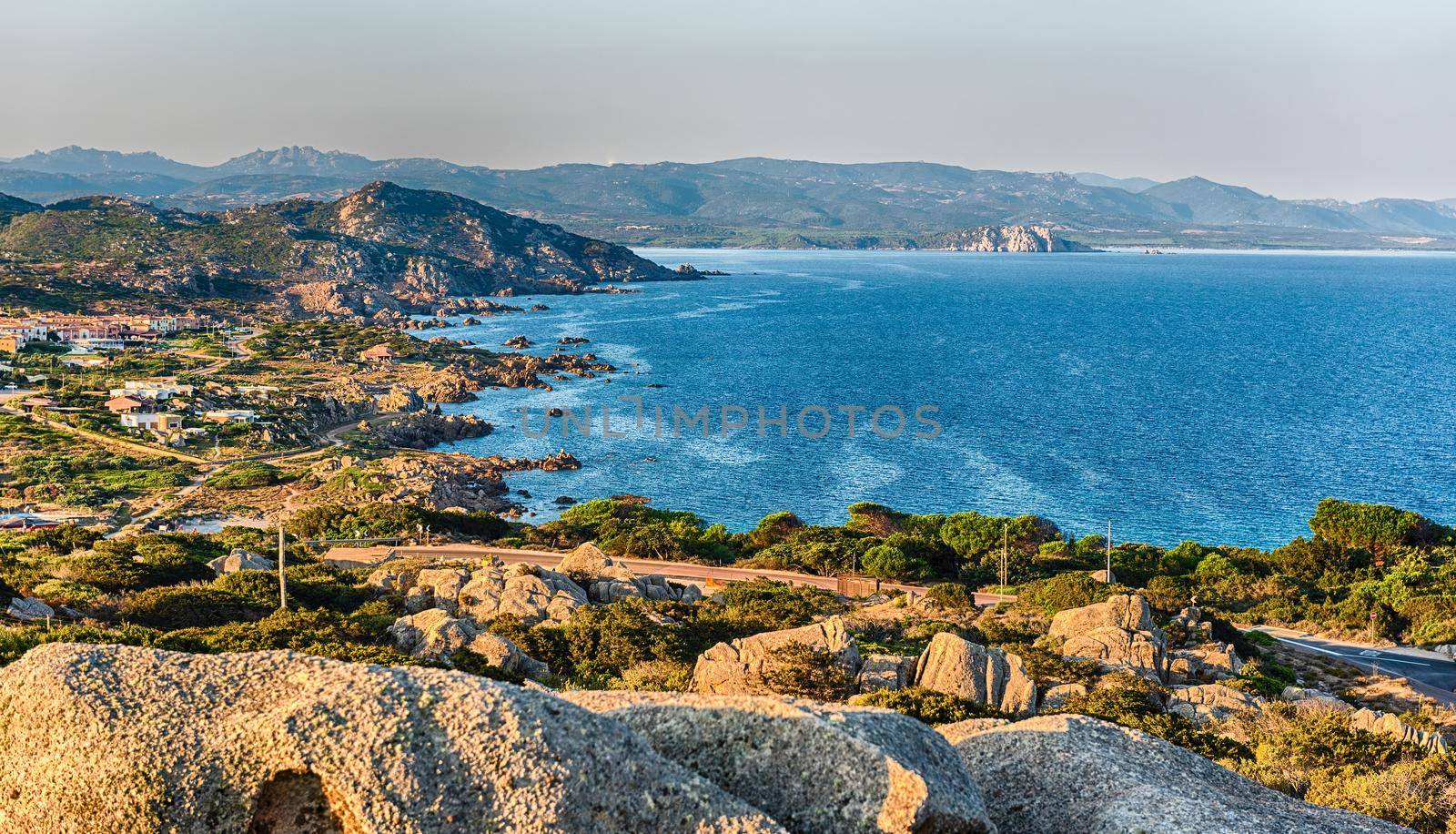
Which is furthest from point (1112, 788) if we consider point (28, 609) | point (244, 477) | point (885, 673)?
point (244, 477)

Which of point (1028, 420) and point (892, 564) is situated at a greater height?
point (892, 564)

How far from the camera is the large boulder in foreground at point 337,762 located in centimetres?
761

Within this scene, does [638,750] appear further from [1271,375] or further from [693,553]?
[1271,375]

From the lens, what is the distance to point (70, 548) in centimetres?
4050

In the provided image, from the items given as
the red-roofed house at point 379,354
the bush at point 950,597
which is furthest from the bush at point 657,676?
the red-roofed house at point 379,354

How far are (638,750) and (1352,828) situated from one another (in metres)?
7.55

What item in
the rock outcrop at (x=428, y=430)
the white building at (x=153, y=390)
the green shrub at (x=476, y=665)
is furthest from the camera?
the white building at (x=153, y=390)

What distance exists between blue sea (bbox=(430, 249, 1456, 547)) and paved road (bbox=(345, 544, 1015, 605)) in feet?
50.5

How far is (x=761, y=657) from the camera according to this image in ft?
74.3

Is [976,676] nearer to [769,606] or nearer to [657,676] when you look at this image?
[657,676]

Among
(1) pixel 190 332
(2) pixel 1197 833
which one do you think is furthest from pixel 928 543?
(1) pixel 190 332

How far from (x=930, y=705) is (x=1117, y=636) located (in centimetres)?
1459

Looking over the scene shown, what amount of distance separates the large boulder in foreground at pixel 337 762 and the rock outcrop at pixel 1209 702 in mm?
19174

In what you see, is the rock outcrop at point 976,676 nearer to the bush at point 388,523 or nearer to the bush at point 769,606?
the bush at point 769,606
